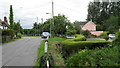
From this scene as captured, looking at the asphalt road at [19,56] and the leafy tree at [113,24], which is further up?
the leafy tree at [113,24]

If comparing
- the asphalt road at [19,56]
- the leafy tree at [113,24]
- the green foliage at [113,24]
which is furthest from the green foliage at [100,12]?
the asphalt road at [19,56]

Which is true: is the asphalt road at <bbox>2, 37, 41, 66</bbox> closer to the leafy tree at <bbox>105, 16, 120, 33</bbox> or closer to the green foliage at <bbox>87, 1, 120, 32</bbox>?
the leafy tree at <bbox>105, 16, 120, 33</bbox>

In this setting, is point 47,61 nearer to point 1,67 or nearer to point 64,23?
point 1,67

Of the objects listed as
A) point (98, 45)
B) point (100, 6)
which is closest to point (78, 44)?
point (98, 45)

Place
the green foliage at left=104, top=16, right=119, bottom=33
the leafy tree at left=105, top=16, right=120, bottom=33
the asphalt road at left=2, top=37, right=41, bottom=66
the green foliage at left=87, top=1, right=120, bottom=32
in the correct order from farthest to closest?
the green foliage at left=87, top=1, right=120, bottom=32
the green foliage at left=104, top=16, right=119, bottom=33
the leafy tree at left=105, top=16, right=120, bottom=33
the asphalt road at left=2, top=37, right=41, bottom=66

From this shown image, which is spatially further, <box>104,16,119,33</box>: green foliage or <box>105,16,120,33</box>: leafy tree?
<box>104,16,119,33</box>: green foliage

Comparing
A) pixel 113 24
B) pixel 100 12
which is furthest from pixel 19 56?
pixel 100 12

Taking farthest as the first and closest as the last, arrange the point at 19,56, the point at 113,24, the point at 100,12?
the point at 100,12 < the point at 113,24 < the point at 19,56

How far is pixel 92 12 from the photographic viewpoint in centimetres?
5825

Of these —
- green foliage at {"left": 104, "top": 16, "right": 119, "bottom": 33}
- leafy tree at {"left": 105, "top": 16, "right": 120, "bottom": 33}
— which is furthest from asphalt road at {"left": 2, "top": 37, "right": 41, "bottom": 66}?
green foliage at {"left": 104, "top": 16, "right": 119, "bottom": 33}

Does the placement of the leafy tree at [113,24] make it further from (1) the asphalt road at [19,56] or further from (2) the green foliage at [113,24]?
(1) the asphalt road at [19,56]

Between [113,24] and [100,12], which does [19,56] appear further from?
[100,12]

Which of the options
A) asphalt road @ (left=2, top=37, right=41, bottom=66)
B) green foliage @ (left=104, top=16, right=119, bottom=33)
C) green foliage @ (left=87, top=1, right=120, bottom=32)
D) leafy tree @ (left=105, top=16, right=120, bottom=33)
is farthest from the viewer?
green foliage @ (left=87, top=1, right=120, bottom=32)

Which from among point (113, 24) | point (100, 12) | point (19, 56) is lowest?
point (19, 56)
